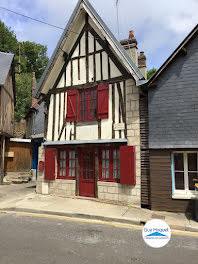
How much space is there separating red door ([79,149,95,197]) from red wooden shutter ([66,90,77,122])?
1.45 m

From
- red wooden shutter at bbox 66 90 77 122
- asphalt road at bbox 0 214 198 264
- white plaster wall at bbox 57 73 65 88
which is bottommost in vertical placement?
asphalt road at bbox 0 214 198 264

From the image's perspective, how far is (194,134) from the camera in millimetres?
6309

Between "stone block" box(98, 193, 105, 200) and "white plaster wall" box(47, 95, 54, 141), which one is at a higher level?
"white plaster wall" box(47, 95, 54, 141)

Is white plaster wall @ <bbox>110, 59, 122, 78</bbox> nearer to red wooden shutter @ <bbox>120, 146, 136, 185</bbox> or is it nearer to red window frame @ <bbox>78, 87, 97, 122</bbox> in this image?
red window frame @ <bbox>78, 87, 97, 122</bbox>

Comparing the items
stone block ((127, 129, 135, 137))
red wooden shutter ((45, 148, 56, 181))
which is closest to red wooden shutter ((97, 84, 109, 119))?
stone block ((127, 129, 135, 137))

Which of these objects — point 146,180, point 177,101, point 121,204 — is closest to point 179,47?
point 177,101

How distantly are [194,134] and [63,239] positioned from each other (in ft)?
15.5

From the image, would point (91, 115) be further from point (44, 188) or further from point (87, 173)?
point (44, 188)

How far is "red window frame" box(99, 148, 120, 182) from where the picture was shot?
7598 millimetres

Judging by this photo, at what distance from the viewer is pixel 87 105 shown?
838cm

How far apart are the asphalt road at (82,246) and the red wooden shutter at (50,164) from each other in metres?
3.36

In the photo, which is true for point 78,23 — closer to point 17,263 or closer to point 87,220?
point 87,220

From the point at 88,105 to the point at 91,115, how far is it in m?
0.45

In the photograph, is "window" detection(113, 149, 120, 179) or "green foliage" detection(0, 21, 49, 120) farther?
"green foliage" detection(0, 21, 49, 120)
